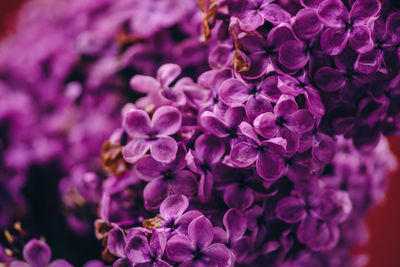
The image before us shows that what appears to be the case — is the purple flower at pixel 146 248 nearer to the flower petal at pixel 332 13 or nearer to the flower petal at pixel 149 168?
the flower petal at pixel 149 168

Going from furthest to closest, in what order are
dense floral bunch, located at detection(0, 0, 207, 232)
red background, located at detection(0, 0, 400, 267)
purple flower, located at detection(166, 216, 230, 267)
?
1. red background, located at detection(0, 0, 400, 267)
2. dense floral bunch, located at detection(0, 0, 207, 232)
3. purple flower, located at detection(166, 216, 230, 267)

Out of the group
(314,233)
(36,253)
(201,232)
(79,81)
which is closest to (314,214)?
(314,233)

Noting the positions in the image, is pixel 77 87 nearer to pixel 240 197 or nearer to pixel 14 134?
pixel 14 134

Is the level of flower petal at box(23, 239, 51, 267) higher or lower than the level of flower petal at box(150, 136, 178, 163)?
lower

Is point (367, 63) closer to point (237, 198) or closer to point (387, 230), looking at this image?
point (237, 198)

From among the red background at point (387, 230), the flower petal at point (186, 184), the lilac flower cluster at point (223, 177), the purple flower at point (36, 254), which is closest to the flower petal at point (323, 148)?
the lilac flower cluster at point (223, 177)

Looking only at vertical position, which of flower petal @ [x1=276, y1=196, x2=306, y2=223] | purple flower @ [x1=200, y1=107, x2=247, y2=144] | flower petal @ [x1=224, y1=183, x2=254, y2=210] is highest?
purple flower @ [x1=200, y1=107, x2=247, y2=144]

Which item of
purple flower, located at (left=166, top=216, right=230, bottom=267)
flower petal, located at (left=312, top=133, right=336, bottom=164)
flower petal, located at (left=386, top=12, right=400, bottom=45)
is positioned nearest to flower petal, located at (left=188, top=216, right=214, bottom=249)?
purple flower, located at (left=166, top=216, right=230, bottom=267)

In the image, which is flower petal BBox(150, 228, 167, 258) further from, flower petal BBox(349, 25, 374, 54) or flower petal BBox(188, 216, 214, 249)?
flower petal BBox(349, 25, 374, 54)
